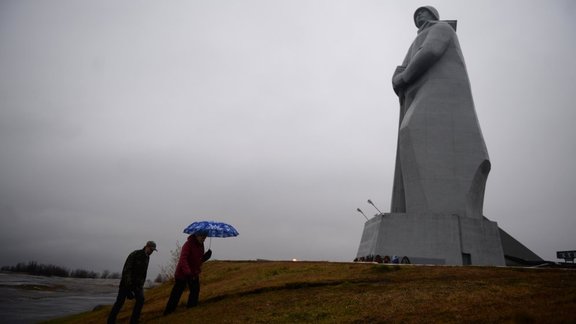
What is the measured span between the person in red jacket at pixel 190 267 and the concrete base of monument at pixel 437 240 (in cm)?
820

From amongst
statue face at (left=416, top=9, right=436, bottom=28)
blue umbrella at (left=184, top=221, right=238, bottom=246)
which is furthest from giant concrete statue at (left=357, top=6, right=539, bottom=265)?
blue umbrella at (left=184, top=221, right=238, bottom=246)

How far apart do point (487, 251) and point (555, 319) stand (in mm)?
10645

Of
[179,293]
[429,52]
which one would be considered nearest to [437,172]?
[429,52]

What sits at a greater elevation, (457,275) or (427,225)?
(427,225)

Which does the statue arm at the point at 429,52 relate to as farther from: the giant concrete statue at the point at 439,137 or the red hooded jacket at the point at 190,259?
the red hooded jacket at the point at 190,259

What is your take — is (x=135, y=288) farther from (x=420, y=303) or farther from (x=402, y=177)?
(x=402, y=177)

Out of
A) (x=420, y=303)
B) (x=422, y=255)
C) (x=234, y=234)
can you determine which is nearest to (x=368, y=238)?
(x=422, y=255)

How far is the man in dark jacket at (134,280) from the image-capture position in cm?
685

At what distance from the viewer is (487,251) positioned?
14.4 meters

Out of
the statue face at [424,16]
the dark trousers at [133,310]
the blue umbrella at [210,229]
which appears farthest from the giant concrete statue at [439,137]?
the dark trousers at [133,310]

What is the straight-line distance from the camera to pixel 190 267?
25.4ft

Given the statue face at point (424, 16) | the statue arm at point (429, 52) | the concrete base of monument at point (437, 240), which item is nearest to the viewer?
the concrete base of monument at point (437, 240)

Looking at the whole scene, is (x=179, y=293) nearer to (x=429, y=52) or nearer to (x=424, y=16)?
(x=429, y=52)

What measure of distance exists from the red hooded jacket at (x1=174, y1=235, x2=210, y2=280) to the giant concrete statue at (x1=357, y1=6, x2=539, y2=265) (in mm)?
8447
